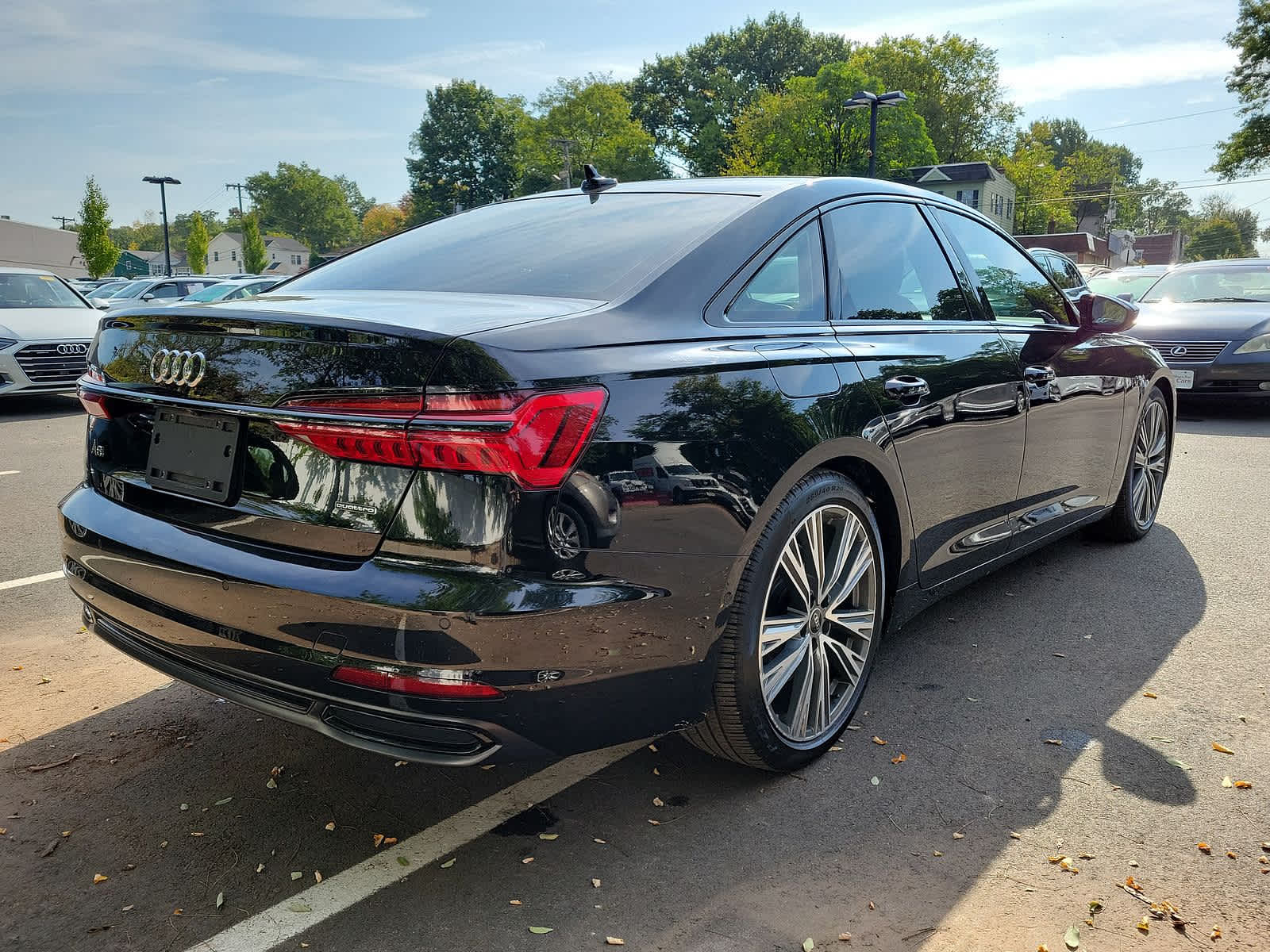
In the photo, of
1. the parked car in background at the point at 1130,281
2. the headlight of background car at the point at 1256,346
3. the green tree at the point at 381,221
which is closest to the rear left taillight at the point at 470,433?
the headlight of background car at the point at 1256,346

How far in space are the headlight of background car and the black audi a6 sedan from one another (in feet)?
26.5

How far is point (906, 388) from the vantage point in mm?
3129

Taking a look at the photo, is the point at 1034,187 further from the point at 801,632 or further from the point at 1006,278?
the point at 801,632

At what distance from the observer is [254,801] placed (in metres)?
2.73

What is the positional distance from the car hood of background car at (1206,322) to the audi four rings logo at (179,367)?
9677mm

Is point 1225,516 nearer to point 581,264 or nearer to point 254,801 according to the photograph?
point 581,264

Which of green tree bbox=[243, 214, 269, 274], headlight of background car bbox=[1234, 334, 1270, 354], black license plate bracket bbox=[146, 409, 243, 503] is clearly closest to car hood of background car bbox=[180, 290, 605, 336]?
black license plate bracket bbox=[146, 409, 243, 503]

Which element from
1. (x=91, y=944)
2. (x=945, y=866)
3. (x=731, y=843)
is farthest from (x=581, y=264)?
(x=91, y=944)

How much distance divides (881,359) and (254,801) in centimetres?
213

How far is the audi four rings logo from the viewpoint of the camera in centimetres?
237

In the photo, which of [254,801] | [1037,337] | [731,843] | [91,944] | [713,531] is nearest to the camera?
[91,944]

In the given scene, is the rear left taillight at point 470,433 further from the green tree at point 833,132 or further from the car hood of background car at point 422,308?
the green tree at point 833,132

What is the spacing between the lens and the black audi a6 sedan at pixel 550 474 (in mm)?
2074

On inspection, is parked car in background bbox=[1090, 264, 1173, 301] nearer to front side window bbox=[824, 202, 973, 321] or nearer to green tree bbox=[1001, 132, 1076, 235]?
front side window bbox=[824, 202, 973, 321]
